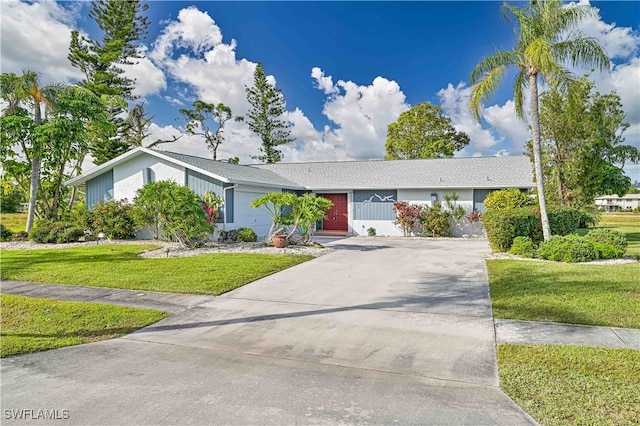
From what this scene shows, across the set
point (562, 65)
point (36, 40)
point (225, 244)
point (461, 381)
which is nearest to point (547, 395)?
point (461, 381)

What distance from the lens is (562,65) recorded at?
11219mm

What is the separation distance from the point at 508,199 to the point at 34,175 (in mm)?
22063

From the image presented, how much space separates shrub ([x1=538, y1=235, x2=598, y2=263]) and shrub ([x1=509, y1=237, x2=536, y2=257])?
1.06ft

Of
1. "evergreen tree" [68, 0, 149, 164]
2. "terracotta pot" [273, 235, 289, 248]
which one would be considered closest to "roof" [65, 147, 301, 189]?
"terracotta pot" [273, 235, 289, 248]

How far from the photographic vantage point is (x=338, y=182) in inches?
802

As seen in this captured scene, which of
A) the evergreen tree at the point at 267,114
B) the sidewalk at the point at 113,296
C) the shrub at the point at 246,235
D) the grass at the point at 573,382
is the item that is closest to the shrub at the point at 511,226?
the grass at the point at 573,382

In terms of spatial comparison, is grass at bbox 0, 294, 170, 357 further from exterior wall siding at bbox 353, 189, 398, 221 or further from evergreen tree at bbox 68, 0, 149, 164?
evergreen tree at bbox 68, 0, 149, 164

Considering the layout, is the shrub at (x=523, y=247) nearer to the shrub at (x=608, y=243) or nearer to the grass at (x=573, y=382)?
the shrub at (x=608, y=243)

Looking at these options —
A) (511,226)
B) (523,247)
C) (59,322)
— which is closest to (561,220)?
(511,226)

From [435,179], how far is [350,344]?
1581 cm

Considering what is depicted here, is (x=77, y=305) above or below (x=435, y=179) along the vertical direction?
below

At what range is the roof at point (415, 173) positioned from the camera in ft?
59.5

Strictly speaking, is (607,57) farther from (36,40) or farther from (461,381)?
(36,40)

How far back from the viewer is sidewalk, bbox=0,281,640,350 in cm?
448
